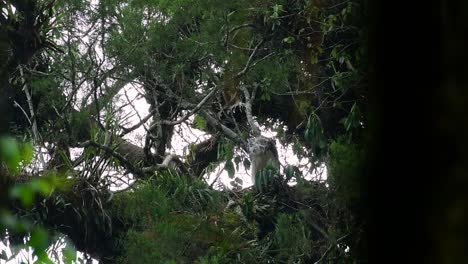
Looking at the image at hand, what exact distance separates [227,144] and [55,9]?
2.12 meters

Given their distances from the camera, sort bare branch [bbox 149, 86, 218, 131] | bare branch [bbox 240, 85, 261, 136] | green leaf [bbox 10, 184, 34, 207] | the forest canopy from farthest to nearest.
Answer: bare branch [bbox 240, 85, 261, 136]
bare branch [bbox 149, 86, 218, 131]
the forest canopy
green leaf [bbox 10, 184, 34, 207]

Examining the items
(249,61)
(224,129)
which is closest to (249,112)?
(224,129)

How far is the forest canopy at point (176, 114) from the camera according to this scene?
6.99 m

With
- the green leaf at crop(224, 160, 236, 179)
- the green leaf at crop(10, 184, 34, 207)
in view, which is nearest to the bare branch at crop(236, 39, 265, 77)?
the green leaf at crop(224, 160, 236, 179)

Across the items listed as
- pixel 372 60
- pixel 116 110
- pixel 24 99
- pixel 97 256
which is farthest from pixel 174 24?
pixel 372 60

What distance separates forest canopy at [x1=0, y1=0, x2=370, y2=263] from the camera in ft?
22.9

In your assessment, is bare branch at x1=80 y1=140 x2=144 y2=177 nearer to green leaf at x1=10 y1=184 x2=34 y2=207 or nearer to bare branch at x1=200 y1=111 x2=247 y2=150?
bare branch at x1=200 y1=111 x2=247 y2=150

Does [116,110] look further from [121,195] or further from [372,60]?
[372,60]

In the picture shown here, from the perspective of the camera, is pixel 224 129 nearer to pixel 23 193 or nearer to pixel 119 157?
pixel 119 157

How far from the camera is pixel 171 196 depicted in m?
7.53

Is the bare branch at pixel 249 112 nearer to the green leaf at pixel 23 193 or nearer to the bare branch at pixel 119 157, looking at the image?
the bare branch at pixel 119 157

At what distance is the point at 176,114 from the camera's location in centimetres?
848

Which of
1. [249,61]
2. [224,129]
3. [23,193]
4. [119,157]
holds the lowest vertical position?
[23,193]

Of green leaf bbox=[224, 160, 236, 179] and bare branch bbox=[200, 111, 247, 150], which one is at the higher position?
bare branch bbox=[200, 111, 247, 150]
